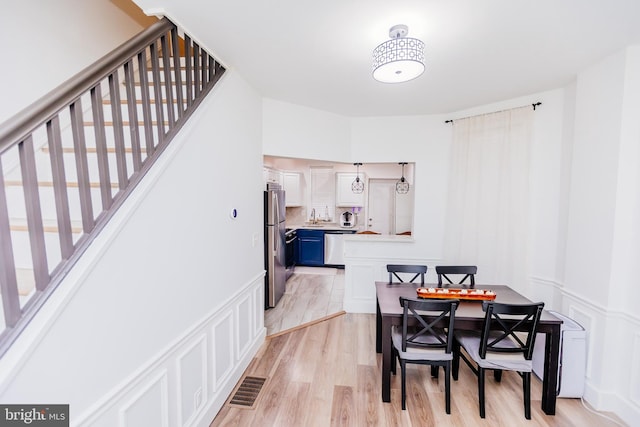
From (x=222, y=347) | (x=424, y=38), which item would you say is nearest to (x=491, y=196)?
(x=424, y=38)

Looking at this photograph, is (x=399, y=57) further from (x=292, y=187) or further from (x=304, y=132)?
(x=292, y=187)

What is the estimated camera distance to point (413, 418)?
2193 millimetres

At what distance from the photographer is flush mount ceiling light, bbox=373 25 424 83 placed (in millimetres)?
1741

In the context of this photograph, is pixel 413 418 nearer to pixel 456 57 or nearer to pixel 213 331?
pixel 213 331

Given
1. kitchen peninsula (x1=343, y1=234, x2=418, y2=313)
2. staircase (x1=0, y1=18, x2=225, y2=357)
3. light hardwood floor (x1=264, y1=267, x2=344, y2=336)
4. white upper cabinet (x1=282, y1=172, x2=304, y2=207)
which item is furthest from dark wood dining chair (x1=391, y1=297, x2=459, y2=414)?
white upper cabinet (x1=282, y1=172, x2=304, y2=207)

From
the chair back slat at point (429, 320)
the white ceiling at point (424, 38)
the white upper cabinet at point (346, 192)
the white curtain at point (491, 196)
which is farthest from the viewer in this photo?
the white upper cabinet at point (346, 192)

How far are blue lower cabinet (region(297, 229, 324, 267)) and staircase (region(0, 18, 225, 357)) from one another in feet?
15.3

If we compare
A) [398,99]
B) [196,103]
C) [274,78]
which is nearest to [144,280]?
[196,103]

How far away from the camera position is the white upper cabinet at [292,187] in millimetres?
6492

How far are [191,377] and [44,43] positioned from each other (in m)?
2.43

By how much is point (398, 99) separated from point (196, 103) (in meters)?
2.21

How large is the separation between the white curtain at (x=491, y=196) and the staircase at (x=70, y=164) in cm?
303

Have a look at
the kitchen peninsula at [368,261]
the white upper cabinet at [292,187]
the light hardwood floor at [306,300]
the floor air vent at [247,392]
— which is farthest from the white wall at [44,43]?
the white upper cabinet at [292,187]

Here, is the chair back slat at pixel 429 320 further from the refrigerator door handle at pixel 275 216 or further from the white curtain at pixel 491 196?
the refrigerator door handle at pixel 275 216
